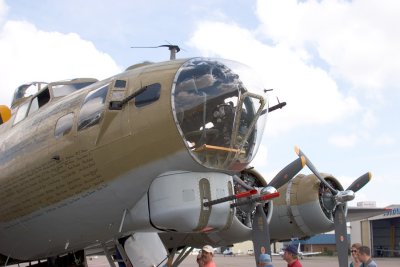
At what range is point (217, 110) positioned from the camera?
288 inches

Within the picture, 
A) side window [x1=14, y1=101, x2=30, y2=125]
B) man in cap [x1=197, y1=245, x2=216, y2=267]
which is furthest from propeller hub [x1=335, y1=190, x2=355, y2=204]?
man in cap [x1=197, y1=245, x2=216, y2=267]

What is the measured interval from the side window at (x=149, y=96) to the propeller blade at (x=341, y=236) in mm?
9230

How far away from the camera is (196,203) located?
7051mm

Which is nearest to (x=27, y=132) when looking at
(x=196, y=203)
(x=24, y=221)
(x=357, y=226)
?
(x=24, y=221)

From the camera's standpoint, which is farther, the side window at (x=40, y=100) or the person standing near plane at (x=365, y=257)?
the side window at (x=40, y=100)

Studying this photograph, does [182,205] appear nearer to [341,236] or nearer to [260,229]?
[260,229]

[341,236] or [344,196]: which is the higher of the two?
[344,196]

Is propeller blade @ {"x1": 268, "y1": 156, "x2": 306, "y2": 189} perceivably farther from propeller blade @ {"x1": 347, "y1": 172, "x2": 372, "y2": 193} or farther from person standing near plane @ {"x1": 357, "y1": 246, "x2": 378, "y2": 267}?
person standing near plane @ {"x1": 357, "y1": 246, "x2": 378, "y2": 267}

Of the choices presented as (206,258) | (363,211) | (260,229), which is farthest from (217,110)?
(363,211)

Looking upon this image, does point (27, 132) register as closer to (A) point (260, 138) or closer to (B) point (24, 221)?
(B) point (24, 221)

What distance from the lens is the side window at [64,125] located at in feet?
26.1

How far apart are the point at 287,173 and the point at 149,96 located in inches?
234

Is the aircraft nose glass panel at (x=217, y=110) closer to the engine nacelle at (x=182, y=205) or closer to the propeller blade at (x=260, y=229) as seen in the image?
the engine nacelle at (x=182, y=205)

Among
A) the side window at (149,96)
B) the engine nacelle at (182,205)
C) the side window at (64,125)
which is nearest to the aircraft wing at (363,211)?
the engine nacelle at (182,205)
